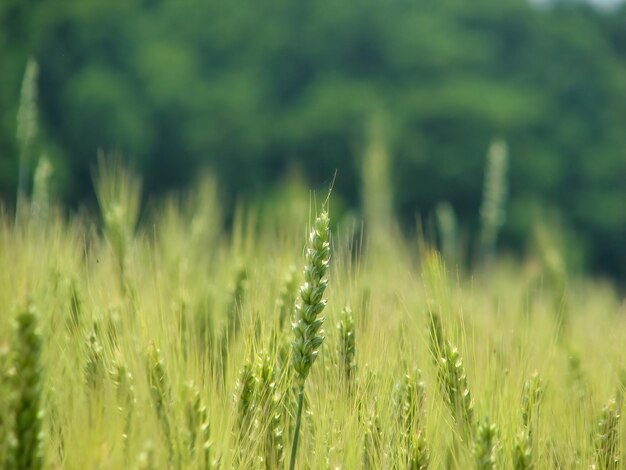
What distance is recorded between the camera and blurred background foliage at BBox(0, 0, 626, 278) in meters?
16.8

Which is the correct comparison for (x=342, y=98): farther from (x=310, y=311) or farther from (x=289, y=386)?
(x=310, y=311)

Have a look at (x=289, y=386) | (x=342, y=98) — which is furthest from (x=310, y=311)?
(x=342, y=98)

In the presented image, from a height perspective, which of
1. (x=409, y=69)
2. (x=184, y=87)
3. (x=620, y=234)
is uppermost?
(x=409, y=69)

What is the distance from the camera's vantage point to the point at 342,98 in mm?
17641

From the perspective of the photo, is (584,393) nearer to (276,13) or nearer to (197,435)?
(197,435)

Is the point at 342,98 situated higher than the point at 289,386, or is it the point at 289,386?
the point at 342,98

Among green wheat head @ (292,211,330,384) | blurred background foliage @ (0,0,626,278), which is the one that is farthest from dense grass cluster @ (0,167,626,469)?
blurred background foliage @ (0,0,626,278)

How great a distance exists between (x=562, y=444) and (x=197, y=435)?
0.90m

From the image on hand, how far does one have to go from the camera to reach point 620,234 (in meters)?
18.6

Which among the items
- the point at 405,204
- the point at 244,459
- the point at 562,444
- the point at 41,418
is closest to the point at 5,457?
the point at 41,418

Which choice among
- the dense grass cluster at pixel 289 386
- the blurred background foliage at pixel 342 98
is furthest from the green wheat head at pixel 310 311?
the blurred background foliage at pixel 342 98

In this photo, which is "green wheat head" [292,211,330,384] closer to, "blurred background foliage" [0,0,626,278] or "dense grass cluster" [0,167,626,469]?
"dense grass cluster" [0,167,626,469]

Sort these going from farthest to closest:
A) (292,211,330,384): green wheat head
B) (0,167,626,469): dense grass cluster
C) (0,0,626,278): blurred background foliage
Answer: (0,0,626,278): blurred background foliage
(292,211,330,384): green wheat head
(0,167,626,469): dense grass cluster

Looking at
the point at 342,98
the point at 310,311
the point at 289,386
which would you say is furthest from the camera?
the point at 342,98
